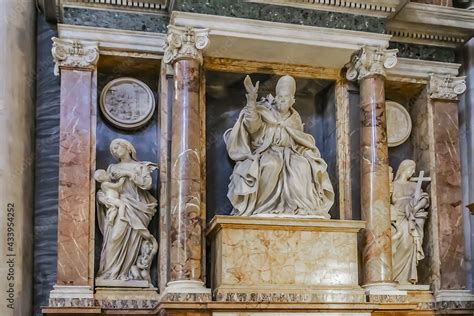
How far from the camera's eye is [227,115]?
41.6ft

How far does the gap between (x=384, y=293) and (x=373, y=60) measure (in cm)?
324

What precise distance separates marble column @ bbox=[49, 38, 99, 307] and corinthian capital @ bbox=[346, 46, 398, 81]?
3674 millimetres

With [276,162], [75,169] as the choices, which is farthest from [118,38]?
[276,162]

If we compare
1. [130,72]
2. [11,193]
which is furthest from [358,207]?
[11,193]

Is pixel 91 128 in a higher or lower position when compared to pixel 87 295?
higher

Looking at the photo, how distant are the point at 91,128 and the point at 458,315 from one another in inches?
227

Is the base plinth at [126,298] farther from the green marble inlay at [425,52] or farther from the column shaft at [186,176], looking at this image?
the green marble inlay at [425,52]

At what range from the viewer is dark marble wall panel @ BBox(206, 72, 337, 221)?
12.3 metres

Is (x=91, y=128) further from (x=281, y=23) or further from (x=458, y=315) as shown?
(x=458, y=315)

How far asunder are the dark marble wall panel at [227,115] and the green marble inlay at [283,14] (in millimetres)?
1045

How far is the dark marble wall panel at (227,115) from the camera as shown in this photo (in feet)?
40.2

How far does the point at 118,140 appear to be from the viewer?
11.7 meters

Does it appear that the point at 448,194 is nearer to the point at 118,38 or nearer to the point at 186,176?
the point at 186,176

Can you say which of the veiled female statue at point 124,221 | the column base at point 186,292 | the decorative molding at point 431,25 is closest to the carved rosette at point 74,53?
the veiled female statue at point 124,221
